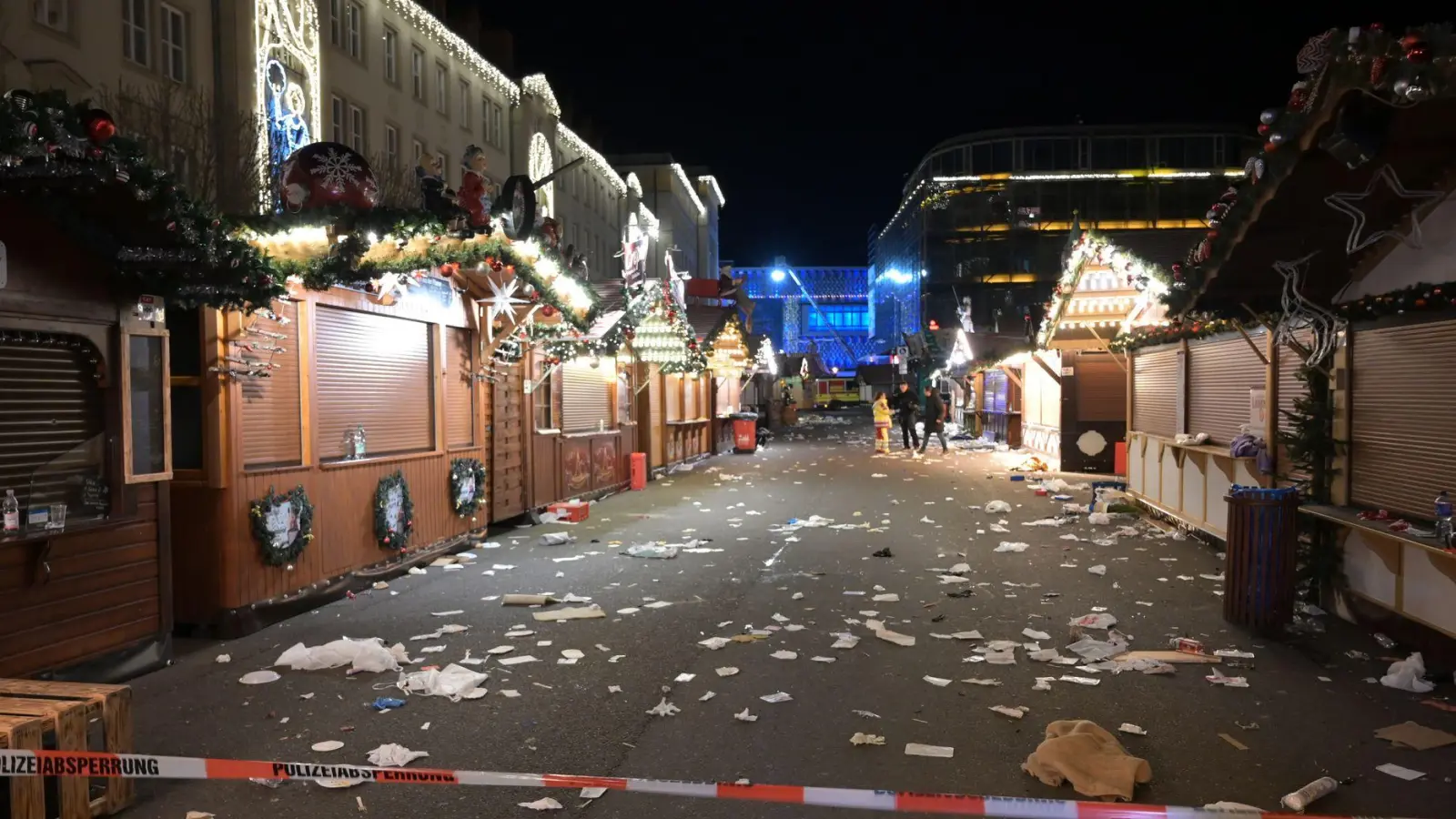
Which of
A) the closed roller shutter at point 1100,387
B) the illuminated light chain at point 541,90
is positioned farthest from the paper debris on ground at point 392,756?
the illuminated light chain at point 541,90

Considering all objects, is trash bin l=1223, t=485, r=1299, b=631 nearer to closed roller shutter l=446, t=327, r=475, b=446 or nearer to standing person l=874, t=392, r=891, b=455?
closed roller shutter l=446, t=327, r=475, b=446

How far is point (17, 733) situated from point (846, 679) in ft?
15.0

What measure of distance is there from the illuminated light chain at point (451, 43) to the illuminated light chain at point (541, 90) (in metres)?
0.41

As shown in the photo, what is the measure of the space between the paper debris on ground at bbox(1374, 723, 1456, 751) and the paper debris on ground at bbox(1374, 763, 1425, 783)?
0.36 meters

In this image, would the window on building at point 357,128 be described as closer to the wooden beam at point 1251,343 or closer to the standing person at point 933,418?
the standing person at point 933,418

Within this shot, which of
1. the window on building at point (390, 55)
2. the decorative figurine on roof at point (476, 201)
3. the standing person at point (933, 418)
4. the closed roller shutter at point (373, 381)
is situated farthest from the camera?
the standing person at point (933, 418)

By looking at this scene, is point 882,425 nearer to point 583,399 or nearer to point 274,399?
point 583,399

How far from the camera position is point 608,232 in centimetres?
4616

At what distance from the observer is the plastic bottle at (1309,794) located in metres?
4.07

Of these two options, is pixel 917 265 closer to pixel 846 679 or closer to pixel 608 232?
pixel 608 232

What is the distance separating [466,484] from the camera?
1194 centimetres

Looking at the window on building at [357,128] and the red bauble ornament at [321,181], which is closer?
the red bauble ornament at [321,181]

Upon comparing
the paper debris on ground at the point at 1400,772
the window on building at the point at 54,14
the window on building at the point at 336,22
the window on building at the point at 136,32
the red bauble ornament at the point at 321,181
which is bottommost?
the paper debris on ground at the point at 1400,772

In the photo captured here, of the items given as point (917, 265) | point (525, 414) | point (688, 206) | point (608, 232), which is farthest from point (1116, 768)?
point (917, 265)
